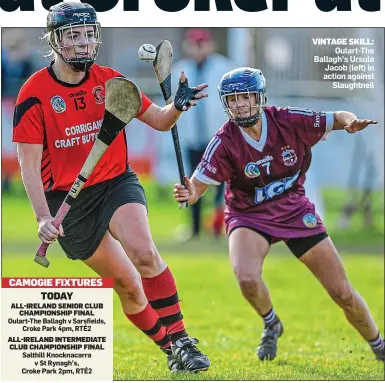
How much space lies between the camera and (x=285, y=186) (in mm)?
7008

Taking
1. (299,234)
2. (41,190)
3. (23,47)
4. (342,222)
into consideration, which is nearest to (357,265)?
(342,222)

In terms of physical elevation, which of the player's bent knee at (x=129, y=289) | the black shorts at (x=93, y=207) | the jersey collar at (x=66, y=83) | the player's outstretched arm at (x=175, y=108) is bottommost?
the player's bent knee at (x=129, y=289)

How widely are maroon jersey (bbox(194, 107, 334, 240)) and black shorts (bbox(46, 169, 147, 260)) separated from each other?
604mm

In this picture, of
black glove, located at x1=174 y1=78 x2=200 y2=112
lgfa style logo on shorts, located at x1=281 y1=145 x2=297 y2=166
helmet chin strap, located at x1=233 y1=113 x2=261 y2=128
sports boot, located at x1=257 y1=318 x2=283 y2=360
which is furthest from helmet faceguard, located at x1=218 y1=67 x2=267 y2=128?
sports boot, located at x1=257 y1=318 x2=283 y2=360

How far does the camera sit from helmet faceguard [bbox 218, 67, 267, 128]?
6703 mm

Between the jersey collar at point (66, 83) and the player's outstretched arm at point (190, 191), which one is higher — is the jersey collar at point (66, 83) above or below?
above

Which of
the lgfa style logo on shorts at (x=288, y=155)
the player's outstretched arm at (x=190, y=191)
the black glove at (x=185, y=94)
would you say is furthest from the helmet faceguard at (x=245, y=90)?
the black glove at (x=185, y=94)

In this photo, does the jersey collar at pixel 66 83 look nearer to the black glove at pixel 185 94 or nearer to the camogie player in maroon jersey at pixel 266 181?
the black glove at pixel 185 94

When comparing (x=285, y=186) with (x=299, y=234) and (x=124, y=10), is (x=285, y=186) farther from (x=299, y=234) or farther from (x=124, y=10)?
(x=124, y=10)

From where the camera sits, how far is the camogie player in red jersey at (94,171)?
20.5 feet

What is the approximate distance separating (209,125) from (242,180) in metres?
6.36

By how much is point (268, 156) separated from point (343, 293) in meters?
1.04

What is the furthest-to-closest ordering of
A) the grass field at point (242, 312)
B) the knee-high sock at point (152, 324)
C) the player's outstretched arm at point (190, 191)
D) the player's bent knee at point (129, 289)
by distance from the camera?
the grass field at point (242, 312) → the knee-high sock at point (152, 324) → the player's bent knee at point (129, 289) → the player's outstretched arm at point (190, 191)

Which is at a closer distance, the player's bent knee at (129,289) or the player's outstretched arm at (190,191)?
the player's outstretched arm at (190,191)
